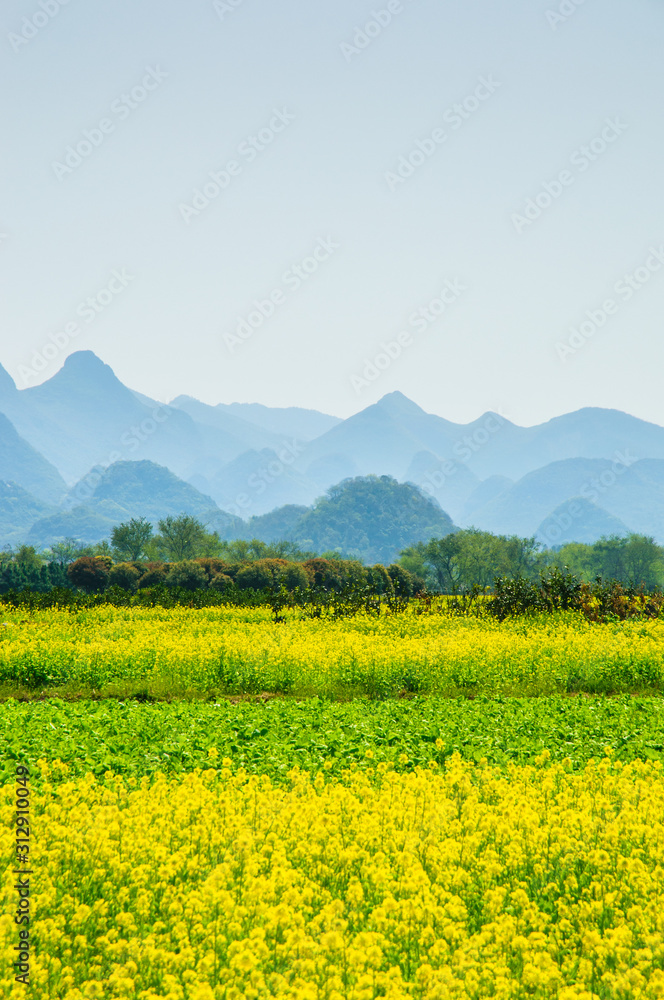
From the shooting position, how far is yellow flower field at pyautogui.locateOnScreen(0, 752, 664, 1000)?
13.7 ft

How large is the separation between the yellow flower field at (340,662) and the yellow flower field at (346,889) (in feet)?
21.9

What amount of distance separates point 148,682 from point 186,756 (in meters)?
5.90

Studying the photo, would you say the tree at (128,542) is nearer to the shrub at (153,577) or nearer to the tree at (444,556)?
the shrub at (153,577)

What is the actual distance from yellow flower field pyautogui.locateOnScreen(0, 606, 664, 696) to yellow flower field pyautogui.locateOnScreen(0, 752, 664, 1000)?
21.9 feet

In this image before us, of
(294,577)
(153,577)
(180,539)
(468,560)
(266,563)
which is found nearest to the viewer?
(294,577)

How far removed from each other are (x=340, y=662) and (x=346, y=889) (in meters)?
9.15

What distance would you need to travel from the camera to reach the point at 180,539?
9700 cm

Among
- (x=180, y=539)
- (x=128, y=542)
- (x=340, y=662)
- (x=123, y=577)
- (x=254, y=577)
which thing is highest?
(x=180, y=539)

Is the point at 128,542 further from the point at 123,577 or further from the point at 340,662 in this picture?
the point at 340,662

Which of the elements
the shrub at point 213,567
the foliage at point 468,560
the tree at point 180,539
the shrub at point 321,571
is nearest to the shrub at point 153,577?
the shrub at point 213,567

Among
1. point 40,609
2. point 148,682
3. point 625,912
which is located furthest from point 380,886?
point 40,609

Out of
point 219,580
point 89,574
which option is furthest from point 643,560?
point 89,574

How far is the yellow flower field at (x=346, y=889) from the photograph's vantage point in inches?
164

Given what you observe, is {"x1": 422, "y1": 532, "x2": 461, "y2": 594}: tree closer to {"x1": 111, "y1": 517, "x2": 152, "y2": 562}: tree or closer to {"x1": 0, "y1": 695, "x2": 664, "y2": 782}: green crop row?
{"x1": 111, "y1": 517, "x2": 152, "y2": 562}: tree
